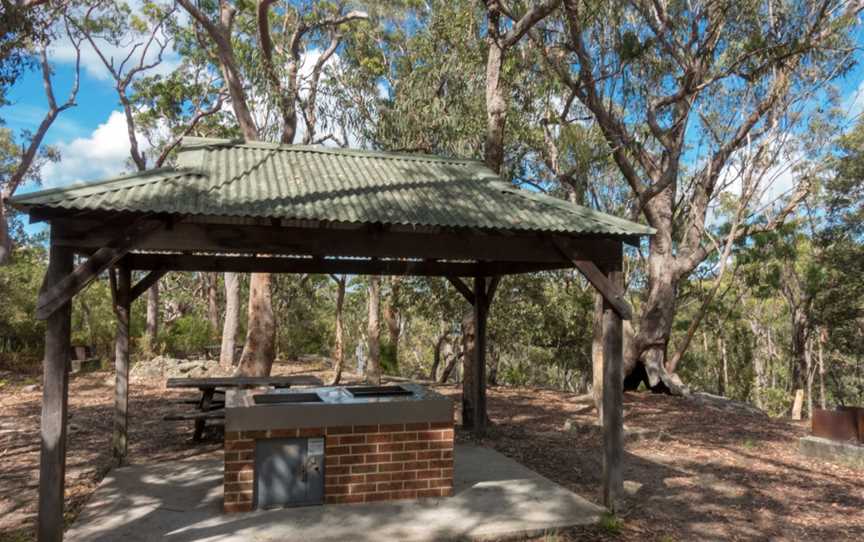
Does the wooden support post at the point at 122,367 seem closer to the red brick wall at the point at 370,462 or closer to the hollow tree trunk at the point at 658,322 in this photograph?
the red brick wall at the point at 370,462

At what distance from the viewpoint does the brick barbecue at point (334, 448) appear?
548 centimetres

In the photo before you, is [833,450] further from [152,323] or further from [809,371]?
[809,371]

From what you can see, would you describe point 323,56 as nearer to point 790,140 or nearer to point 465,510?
point 790,140

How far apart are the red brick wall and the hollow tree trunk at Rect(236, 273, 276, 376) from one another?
6.86 metres

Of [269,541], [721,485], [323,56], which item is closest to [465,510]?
[269,541]

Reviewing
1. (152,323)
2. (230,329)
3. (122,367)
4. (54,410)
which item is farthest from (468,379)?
(152,323)

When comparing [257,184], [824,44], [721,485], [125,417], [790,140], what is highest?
[824,44]

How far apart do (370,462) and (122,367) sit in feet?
11.9

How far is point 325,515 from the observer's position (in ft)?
17.8

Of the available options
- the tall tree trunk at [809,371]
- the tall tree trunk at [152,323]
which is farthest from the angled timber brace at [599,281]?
the tall tree trunk at [809,371]

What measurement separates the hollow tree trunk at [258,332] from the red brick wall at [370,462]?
6863 mm

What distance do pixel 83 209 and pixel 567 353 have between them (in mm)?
15793

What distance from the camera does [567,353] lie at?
1855 cm

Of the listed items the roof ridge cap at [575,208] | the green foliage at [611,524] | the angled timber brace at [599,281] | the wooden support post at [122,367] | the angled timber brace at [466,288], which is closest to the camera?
the green foliage at [611,524]
